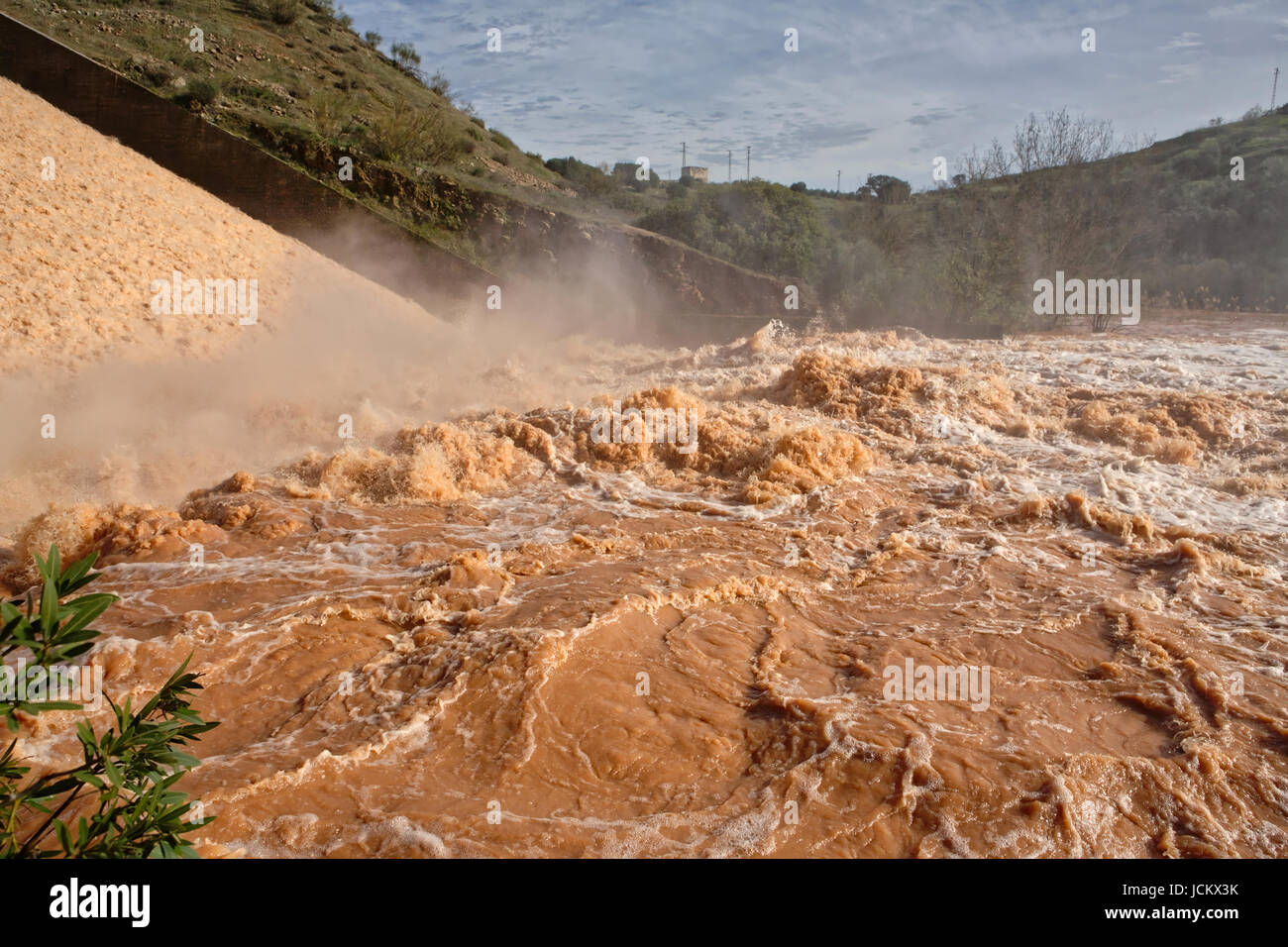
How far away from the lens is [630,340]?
15961mm

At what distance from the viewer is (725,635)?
541cm

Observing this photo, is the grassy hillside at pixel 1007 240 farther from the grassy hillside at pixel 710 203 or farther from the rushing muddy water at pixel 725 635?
the rushing muddy water at pixel 725 635

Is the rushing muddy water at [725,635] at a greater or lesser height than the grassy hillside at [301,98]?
lesser

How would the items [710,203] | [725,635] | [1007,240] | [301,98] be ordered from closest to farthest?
[725,635], [301,98], [1007,240], [710,203]

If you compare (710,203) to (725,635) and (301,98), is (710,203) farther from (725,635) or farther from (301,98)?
(725,635)

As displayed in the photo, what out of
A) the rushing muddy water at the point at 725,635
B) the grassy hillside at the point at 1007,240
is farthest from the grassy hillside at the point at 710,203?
the rushing muddy water at the point at 725,635

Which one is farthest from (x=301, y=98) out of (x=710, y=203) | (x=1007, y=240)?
(x=1007, y=240)

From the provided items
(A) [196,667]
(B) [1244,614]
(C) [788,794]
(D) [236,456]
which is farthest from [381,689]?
(B) [1244,614]

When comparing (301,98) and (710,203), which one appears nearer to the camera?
(301,98)

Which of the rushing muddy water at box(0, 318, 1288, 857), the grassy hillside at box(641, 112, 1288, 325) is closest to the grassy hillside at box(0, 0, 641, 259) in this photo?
the grassy hillside at box(641, 112, 1288, 325)

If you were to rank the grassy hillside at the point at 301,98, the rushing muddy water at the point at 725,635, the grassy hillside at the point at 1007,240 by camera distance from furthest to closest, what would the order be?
the grassy hillside at the point at 1007,240 → the grassy hillside at the point at 301,98 → the rushing muddy water at the point at 725,635

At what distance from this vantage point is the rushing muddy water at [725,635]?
3.76m

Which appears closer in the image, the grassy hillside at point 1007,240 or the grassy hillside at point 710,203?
the grassy hillside at point 710,203

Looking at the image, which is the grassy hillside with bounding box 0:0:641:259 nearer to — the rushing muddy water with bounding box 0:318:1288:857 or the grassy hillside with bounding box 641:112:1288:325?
the grassy hillside with bounding box 641:112:1288:325
